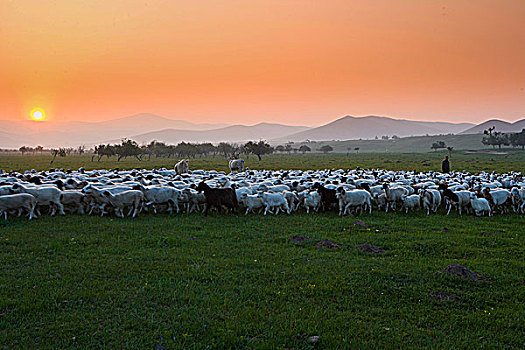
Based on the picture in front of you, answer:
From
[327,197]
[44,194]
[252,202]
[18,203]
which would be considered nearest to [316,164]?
[327,197]

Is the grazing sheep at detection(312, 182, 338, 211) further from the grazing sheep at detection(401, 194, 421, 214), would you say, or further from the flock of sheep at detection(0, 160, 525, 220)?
the grazing sheep at detection(401, 194, 421, 214)

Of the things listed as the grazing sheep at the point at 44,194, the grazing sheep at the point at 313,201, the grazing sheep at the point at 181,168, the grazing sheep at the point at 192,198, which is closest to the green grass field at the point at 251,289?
the grazing sheep at the point at 44,194

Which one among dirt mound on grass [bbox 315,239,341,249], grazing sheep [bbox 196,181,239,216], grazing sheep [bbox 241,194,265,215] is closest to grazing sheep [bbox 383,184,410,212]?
grazing sheep [bbox 241,194,265,215]

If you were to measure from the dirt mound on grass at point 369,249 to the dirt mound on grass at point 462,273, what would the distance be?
2.00m

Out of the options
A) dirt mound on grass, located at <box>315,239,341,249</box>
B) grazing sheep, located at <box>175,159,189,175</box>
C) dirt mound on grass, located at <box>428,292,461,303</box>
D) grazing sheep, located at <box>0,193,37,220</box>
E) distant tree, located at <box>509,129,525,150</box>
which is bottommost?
dirt mound on grass, located at <box>428,292,461,303</box>

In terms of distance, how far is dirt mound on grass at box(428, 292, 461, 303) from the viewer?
7502mm

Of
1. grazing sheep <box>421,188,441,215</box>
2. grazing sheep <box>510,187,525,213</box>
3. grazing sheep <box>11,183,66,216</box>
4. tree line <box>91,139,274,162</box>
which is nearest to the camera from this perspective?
grazing sheep <box>11,183,66,216</box>

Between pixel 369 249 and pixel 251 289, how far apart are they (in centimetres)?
433

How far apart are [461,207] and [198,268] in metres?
13.2

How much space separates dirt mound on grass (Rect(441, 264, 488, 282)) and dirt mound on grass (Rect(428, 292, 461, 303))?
3.39 ft

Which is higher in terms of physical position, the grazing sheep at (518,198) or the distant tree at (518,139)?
the distant tree at (518,139)

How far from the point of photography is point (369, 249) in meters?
10.7

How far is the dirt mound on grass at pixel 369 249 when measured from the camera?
10553 mm

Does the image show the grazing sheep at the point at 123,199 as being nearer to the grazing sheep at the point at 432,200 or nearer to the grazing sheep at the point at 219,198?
the grazing sheep at the point at 219,198
